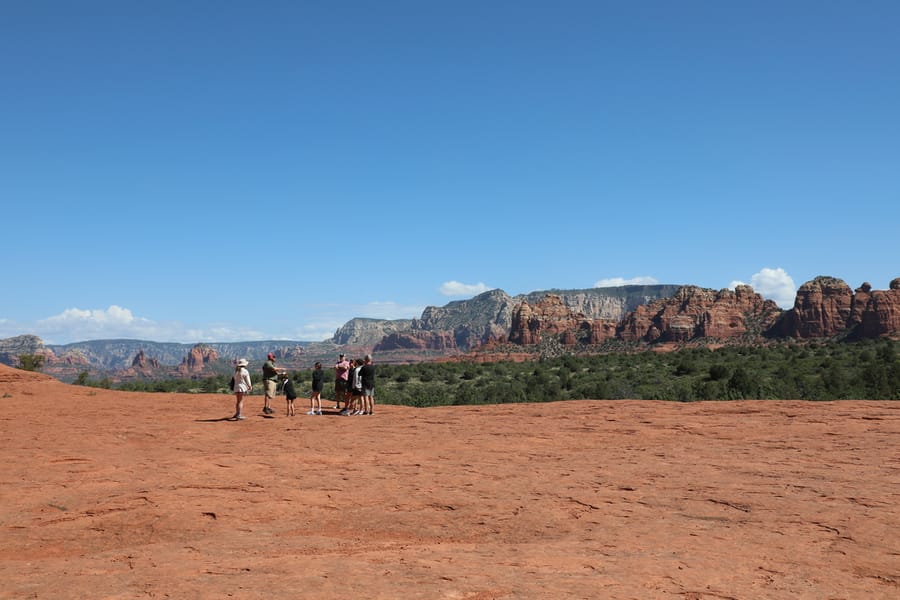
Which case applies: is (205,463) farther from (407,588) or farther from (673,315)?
(673,315)

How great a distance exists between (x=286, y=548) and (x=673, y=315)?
126972 mm

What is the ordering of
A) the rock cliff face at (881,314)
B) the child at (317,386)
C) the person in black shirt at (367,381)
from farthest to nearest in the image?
the rock cliff face at (881,314), the child at (317,386), the person in black shirt at (367,381)

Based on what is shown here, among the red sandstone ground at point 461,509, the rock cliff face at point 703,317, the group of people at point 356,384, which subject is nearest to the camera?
the red sandstone ground at point 461,509

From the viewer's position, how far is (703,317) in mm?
119062

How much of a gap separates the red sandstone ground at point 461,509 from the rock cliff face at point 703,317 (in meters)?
105

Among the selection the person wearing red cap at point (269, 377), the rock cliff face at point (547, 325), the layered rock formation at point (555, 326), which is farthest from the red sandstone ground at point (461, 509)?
the rock cliff face at point (547, 325)

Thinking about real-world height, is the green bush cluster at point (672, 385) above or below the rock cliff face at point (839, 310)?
below

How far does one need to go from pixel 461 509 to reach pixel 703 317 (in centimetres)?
11826

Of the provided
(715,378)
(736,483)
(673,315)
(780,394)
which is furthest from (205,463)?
(673,315)

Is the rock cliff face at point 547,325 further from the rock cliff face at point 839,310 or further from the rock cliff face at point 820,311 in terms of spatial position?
the rock cliff face at point 839,310

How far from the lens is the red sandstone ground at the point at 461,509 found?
6125mm

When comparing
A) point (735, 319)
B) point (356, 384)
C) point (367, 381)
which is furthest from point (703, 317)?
point (356, 384)

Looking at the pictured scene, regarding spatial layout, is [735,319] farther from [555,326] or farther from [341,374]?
[341,374]

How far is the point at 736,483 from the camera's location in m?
10.9
